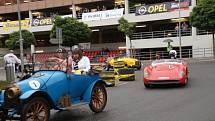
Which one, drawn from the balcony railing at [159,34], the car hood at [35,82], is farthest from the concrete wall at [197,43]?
the car hood at [35,82]

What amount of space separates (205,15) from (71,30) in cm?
1721

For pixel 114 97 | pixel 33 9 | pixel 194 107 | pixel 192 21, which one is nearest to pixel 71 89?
pixel 194 107

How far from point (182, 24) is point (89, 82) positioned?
134 ft

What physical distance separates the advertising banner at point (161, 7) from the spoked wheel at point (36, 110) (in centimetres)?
4070

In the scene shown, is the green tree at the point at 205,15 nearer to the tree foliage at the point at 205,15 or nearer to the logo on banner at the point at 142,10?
Result: the tree foliage at the point at 205,15

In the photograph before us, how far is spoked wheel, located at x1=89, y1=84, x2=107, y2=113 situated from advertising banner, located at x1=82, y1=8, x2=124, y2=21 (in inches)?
1670

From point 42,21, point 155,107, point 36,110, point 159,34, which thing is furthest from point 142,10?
point 36,110

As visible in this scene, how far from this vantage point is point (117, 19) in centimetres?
5388

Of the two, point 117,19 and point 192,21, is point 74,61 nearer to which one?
point 192,21

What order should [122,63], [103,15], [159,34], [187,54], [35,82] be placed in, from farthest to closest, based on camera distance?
[103,15], [159,34], [187,54], [122,63], [35,82]

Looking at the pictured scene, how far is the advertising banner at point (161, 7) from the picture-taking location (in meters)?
48.4

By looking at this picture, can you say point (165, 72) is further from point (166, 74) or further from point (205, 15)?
point (205, 15)


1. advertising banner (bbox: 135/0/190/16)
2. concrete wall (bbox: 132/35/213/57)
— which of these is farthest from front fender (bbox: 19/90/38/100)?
advertising banner (bbox: 135/0/190/16)

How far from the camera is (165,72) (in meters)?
17.0
